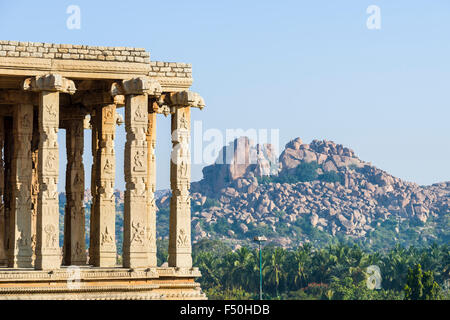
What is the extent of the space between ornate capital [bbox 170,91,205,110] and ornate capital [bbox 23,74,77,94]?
15.3 feet

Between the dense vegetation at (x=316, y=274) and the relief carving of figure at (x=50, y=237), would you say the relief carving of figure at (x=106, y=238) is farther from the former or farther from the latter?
the dense vegetation at (x=316, y=274)

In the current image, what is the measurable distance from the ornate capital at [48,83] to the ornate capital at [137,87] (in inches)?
71.9

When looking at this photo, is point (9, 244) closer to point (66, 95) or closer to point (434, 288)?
point (66, 95)

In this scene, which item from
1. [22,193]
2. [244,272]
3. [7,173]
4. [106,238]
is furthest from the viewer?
[244,272]

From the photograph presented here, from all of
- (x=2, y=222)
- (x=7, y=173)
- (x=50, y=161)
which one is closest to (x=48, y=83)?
(x=50, y=161)

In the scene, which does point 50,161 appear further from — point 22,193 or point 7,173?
point 7,173

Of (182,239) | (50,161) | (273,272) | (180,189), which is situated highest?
(50,161)

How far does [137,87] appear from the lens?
3441cm

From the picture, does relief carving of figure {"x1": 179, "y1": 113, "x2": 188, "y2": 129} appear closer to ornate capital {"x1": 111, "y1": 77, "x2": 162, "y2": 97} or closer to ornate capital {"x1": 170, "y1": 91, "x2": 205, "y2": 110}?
ornate capital {"x1": 170, "y1": 91, "x2": 205, "y2": 110}

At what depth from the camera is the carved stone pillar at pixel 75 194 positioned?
40750mm

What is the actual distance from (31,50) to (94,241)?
8.53 meters

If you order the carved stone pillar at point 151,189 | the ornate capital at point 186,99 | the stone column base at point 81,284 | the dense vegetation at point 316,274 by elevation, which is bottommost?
the dense vegetation at point 316,274

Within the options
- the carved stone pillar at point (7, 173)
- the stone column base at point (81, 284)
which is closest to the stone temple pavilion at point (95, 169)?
the stone column base at point (81, 284)

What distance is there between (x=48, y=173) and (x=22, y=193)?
13.9 ft
